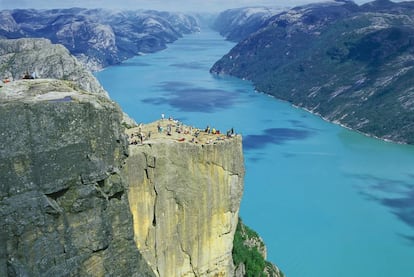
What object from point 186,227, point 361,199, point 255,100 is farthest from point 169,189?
point 255,100

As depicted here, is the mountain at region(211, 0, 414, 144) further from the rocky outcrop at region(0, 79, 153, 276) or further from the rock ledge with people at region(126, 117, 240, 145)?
the rocky outcrop at region(0, 79, 153, 276)

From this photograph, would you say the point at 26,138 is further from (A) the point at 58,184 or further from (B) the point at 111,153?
(B) the point at 111,153

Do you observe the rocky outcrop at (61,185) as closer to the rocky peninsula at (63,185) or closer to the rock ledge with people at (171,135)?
the rocky peninsula at (63,185)

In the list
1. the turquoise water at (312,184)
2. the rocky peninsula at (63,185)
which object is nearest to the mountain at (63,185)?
the rocky peninsula at (63,185)

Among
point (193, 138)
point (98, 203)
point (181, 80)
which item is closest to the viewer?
point (98, 203)

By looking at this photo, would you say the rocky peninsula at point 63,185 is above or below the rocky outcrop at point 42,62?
above

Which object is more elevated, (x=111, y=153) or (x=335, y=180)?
(x=111, y=153)

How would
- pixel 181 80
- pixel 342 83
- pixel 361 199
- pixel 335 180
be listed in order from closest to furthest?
pixel 361 199, pixel 335 180, pixel 342 83, pixel 181 80

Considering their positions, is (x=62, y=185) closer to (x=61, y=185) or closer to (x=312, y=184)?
(x=61, y=185)
